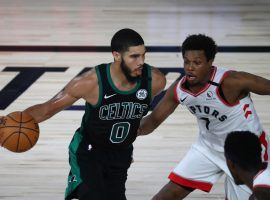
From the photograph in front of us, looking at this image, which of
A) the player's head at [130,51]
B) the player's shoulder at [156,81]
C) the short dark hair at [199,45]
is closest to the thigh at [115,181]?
the player's shoulder at [156,81]

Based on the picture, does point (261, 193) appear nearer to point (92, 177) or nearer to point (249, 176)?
point (249, 176)

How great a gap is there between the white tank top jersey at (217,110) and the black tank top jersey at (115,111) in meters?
0.28

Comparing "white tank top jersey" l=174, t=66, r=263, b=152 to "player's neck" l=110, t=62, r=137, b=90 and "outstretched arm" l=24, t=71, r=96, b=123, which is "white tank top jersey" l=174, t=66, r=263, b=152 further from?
"outstretched arm" l=24, t=71, r=96, b=123

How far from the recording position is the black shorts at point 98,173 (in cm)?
504

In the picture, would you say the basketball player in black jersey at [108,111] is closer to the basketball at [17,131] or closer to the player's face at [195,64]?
the basketball at [17,131]

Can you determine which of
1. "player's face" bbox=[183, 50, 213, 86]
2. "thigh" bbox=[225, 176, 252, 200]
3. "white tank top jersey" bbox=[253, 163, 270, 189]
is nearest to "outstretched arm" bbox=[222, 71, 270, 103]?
"player's face" bbox=[183, 50, 213, 86]

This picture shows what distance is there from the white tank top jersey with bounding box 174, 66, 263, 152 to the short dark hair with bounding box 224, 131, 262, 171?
1.34 m

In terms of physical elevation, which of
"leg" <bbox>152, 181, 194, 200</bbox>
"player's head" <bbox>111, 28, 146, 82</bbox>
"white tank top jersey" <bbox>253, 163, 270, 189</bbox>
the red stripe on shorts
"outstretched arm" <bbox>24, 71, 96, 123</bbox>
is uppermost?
"player's head" <bbox>111, 28, 146, 82</bbox>

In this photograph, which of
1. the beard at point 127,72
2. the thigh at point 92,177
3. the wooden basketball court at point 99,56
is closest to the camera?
the beard at point 127,72

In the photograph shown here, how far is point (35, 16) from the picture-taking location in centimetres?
1245

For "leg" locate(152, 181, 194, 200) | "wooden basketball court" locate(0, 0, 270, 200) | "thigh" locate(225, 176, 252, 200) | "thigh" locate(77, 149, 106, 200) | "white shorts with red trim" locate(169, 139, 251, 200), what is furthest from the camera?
"wooden basketball court" locate(0, 0, 270, 200)

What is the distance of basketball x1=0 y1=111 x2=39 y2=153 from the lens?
16.1 feet

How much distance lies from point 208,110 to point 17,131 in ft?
3.91

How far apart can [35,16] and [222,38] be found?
10.5ft
